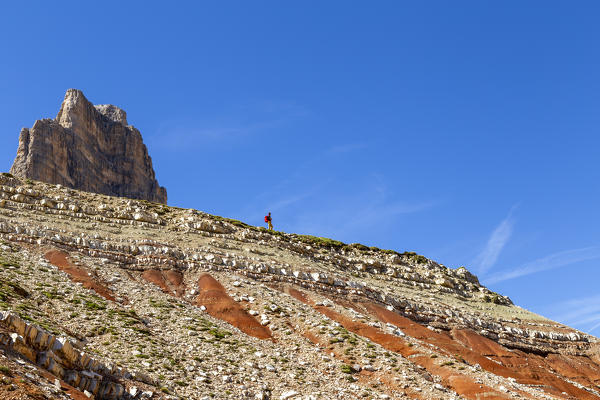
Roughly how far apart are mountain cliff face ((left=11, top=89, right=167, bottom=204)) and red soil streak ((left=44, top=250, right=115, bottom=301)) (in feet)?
262

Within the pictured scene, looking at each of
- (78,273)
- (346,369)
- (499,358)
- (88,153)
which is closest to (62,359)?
(346,369)

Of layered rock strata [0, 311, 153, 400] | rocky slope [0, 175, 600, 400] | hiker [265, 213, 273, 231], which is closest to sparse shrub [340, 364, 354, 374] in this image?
rocky slope [0, 175, 600, 400]

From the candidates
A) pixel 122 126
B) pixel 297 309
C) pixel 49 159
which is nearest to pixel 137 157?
pixel 122 126

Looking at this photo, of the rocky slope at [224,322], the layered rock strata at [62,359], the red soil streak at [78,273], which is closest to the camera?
the layered rock strata at [62,359]

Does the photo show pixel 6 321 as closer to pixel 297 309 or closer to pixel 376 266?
pixel 297 309

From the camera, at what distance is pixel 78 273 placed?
41.4 m

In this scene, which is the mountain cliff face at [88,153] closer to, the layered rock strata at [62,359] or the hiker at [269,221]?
the hiker at [269,221]

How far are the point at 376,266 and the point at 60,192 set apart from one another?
156 ft

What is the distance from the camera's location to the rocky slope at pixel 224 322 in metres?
24.8

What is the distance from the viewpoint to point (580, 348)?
2660 inches

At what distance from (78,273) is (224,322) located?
1274cm

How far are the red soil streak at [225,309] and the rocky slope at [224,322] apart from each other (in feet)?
0.56

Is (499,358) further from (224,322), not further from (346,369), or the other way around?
(224,322)

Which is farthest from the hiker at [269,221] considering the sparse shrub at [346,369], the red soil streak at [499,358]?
the sparse shrub at [346,369]
